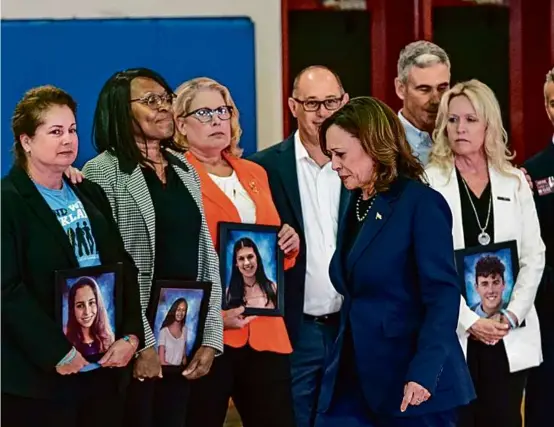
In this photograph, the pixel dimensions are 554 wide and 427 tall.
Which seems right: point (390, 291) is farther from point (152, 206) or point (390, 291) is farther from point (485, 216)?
point (485, 216)

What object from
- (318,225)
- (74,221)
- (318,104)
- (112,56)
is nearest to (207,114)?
(112,56)

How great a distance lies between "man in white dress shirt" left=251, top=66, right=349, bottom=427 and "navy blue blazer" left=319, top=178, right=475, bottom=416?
28.7 inches

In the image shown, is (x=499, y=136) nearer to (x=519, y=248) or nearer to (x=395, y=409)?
(x=519, y=248)

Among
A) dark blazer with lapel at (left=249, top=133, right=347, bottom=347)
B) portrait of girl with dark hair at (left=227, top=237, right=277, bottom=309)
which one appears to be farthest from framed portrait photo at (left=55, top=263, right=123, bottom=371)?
dark blazer with lapel at (left=249, top=133, right=347, bottom=347)

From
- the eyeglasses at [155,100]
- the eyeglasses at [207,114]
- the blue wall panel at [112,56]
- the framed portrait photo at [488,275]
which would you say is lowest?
the framed portrait photo at [488,275]

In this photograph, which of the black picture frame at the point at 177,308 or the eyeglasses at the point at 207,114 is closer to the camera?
the black picture frame at the point at 177,308

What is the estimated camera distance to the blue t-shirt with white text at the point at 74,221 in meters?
3.16

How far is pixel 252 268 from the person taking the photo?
3727 mm

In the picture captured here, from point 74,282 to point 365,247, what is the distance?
31.4 inches

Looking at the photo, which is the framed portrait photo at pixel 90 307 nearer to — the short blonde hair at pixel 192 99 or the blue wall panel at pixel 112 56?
the blue wall panel at pixel 112 56

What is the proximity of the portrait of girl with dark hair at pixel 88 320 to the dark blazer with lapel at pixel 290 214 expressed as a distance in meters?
0.76

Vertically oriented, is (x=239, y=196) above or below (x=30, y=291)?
above

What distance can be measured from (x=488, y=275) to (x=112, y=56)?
1.46 m

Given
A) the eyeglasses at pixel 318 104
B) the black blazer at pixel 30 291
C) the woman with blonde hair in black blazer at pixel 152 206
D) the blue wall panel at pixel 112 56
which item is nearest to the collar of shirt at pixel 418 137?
the eyeglasses at pixel 318 104
